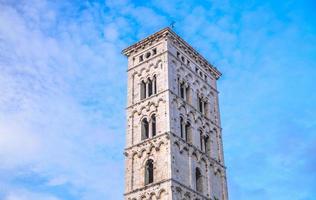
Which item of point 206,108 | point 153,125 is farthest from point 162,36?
point 153,125

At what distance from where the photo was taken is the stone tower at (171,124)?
41.7 m

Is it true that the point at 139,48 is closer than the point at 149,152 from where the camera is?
No

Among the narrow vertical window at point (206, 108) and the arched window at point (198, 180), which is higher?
the narrow vertical window at point (206, 108)

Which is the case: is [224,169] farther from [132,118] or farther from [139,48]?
[139,48]

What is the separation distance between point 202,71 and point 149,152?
518 inches

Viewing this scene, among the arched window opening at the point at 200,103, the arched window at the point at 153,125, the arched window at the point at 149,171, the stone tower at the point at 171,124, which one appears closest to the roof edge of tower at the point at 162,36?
the stone tower at the point at 171,124

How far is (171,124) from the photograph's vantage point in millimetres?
43219

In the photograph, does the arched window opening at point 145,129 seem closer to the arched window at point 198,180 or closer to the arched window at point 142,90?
the arched window at point 142,90

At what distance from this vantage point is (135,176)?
43.0m

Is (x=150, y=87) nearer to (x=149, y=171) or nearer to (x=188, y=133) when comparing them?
(x=188, y=133)

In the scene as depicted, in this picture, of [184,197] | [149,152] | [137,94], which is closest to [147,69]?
[137,94]

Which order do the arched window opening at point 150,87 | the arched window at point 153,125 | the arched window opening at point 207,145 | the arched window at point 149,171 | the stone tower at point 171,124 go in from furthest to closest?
the arched window opening at point 150,87 < the arched window opening at point 207,145 < the arched window at point 153,125 < the arched window at point 149,171 < the stone tower at point 171,124

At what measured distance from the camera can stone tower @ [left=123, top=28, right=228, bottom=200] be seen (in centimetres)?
4166

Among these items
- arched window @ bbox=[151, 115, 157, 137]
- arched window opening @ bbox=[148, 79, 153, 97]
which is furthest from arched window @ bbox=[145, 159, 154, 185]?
arched window opening @ bbox=[148, 79, 153, 97]
